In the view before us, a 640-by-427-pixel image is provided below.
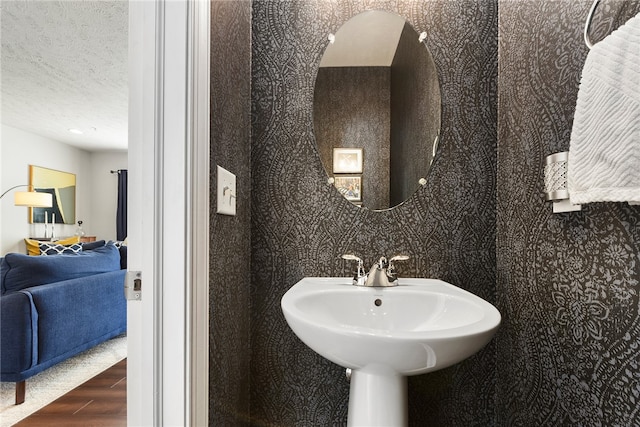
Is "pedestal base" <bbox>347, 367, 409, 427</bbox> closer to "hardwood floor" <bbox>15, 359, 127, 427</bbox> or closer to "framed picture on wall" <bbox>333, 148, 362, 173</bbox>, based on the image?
"hardwood floor" <bbox>15, 359, 127, 427</bbox>

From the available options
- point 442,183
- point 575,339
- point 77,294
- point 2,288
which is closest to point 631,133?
point 575,339

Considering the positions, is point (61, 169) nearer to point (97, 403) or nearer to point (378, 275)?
point (97, 403)

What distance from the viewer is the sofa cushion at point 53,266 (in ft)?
1.81

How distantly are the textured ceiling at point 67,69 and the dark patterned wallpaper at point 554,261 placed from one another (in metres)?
1.06

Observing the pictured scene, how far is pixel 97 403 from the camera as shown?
2.87 ft

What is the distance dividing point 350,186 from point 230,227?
466 millimetres

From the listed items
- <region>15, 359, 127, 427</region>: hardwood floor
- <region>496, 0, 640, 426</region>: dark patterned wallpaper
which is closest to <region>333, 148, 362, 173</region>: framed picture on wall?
<region>496, 0, 640, 426</region>: dark patterned wallpaper

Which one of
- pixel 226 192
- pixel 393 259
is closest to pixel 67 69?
pixel 226 192

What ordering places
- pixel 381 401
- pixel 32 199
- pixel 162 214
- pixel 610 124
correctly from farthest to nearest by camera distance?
1. pixel 381 401
2. pixel 162 214
3. pixel 610 124
4. pixel 32 199

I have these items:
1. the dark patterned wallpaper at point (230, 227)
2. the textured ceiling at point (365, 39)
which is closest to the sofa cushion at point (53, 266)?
the dark patterned wallpaper at point (230, 227)

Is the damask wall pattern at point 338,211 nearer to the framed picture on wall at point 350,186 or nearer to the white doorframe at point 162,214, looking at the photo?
the framed picture on wall at point 350,186

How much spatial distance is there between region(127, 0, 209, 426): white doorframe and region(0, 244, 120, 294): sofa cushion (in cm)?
12

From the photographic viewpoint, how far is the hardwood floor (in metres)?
0.78

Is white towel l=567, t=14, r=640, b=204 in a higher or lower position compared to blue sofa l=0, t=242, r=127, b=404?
higher
